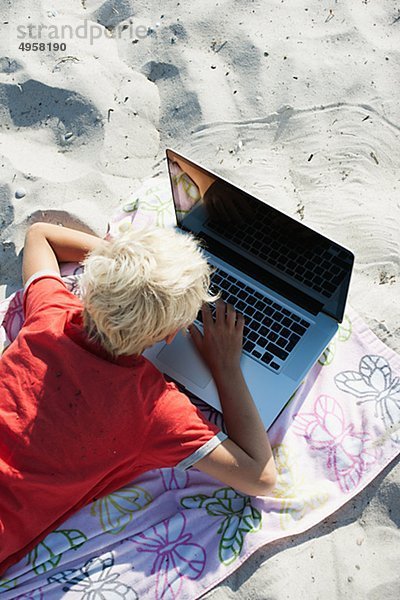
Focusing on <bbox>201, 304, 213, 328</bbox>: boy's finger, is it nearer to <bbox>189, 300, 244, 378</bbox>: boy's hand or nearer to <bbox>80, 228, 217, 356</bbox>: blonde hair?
<bbox>189, 300, 244, 378</bbox>: boy's hand

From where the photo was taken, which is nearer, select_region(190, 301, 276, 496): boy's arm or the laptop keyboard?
select_region(190, 301, 276, 496): boy's arm

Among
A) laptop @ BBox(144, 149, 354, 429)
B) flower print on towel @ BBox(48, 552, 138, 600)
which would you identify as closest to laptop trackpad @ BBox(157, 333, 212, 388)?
laptop @ BBox(144, 149, 354, 429)

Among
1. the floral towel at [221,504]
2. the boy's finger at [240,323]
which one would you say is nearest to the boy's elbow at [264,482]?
the floral towel at [221,504]

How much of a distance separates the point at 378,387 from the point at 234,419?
0.65 meters

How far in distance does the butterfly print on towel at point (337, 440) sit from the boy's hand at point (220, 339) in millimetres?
367

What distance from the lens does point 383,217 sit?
2.83 m

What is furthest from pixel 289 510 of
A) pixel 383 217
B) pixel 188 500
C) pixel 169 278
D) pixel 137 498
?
pixel 383 217

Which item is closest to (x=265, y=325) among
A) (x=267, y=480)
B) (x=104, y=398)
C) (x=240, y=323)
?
(x=240, y=323)

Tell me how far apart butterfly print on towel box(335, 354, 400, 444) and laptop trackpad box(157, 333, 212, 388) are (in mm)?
530

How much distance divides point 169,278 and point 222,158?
141cm

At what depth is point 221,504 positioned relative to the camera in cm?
225

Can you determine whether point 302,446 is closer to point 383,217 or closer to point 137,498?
point 137,498

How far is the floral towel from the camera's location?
211cm

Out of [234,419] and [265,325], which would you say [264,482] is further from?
[265,325]
